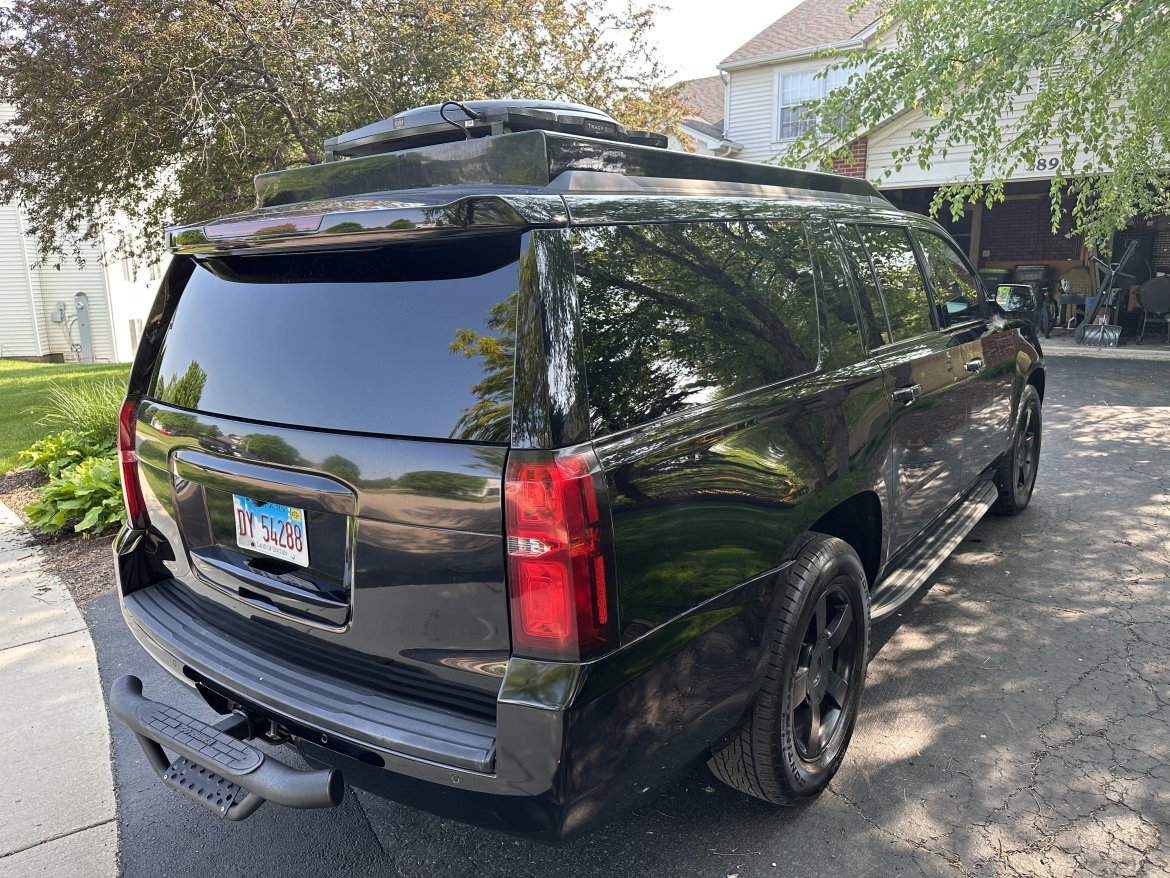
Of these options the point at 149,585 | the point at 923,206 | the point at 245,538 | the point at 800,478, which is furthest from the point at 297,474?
the point at 923,206

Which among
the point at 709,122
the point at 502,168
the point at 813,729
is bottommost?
the point at 813,729

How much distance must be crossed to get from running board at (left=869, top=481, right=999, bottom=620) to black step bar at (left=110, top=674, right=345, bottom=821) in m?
2.00

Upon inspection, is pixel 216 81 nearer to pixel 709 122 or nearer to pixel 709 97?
pixel 709 122

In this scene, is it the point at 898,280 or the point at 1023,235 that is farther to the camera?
the point at 1023,235

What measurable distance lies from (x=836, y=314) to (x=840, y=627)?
42.9 inches

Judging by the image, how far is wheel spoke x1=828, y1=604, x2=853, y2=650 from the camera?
2.87 metres

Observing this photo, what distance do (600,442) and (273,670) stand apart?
115 cm

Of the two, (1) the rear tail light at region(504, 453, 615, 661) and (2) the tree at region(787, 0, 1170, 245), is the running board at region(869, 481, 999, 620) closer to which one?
(1) the rear tail light at region(504, 453, 615, 661)

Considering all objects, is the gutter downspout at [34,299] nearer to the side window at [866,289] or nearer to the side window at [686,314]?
the side window at [866,289]

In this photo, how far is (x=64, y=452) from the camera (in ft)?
23.2

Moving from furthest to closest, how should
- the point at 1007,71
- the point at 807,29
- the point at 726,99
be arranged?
1. the point at 726,99
2. the point at 807,29
3. the point at 1007,71

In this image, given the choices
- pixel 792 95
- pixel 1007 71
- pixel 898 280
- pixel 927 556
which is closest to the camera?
pixel 898 280

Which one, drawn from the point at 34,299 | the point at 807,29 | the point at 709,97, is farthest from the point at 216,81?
the point at 34,299

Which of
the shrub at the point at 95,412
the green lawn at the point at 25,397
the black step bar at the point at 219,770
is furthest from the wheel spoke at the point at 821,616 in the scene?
the green lawn at the point at 25,397
